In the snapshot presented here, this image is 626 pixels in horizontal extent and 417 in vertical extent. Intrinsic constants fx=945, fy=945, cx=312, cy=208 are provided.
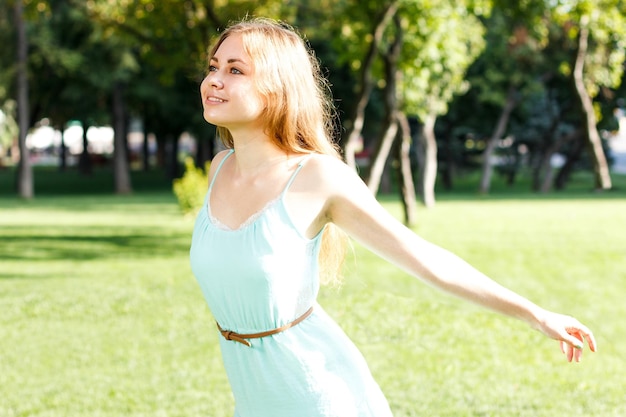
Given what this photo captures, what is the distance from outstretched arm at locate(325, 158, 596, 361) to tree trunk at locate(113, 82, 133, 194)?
124 ft

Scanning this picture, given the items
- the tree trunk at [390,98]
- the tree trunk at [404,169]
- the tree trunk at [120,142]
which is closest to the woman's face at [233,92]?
the tree trunk at [390,98]

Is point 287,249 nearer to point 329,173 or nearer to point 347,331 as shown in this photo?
point 329,173

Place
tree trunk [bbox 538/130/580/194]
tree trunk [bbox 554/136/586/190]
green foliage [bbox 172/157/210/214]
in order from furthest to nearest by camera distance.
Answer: tree trunk [bbox 554/136/586/190]
tree trunk [bbox 538/130/580/194]
green foliage [bbox 172/157/210/214]

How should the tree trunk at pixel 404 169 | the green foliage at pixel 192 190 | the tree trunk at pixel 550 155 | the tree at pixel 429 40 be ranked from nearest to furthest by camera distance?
the tree at pixel 429 40 < the tree trunk at pixel 404 169 < the green foliage at pixel 192 190 < the tree trunk at pixel 550 155

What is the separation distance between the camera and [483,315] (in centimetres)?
973

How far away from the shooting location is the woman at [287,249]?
2404 millimetres

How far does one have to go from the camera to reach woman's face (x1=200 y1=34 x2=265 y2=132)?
2459mm

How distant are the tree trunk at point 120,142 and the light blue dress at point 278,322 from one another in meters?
37.8

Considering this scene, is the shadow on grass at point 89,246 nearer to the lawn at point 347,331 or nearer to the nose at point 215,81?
the lawn at point 347,331

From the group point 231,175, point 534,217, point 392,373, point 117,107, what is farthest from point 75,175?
point 231,175

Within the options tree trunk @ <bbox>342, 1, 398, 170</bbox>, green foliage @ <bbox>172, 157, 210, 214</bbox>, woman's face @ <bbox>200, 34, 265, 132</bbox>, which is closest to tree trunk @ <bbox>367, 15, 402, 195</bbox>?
tree trunk @ <bbox>342, 1, 398, 170</bbox>

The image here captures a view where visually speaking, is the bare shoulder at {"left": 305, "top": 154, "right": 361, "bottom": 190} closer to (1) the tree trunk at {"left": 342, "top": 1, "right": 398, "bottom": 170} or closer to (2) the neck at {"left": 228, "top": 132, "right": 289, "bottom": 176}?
(2) the neck at {"left": 228, "top": 132, "right": 289, "bottom": 176}

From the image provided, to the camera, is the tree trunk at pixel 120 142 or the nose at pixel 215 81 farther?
the tree trunk at pixel 120 142

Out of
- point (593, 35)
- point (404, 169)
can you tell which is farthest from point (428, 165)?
point (593, 35)
